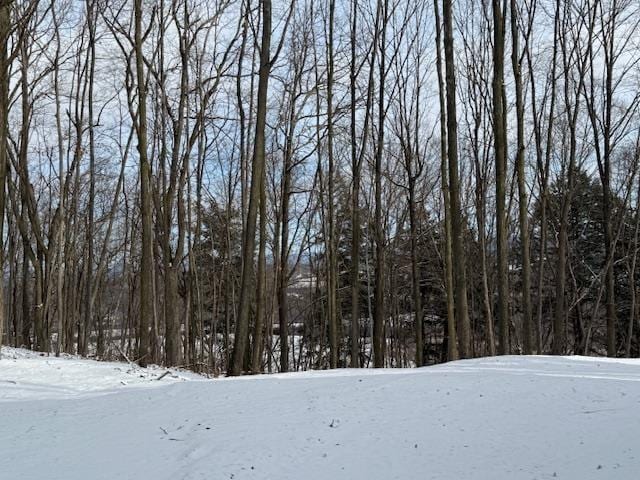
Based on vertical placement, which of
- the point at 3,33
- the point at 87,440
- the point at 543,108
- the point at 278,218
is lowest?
the point at 87,440

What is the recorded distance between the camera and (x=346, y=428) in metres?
4.22

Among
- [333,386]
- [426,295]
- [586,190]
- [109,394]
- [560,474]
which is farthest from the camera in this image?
[426,295]

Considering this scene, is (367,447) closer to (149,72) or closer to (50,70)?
(149,72)

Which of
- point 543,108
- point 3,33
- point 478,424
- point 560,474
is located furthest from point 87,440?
point 543,108

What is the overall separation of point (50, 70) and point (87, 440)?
13.7m

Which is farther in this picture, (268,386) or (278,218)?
(278,218)

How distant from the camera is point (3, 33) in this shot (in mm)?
8477

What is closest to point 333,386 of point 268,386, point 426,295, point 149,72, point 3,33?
point 268,386

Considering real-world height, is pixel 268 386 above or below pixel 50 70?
below

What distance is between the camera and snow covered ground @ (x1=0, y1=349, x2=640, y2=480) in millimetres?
3471

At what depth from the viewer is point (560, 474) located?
10.5 feet

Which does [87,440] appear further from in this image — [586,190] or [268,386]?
[586,190]

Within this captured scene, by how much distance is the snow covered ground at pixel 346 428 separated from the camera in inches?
137

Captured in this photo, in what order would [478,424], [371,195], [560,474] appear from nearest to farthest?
[560,474] → [478,424] → [371,195]
